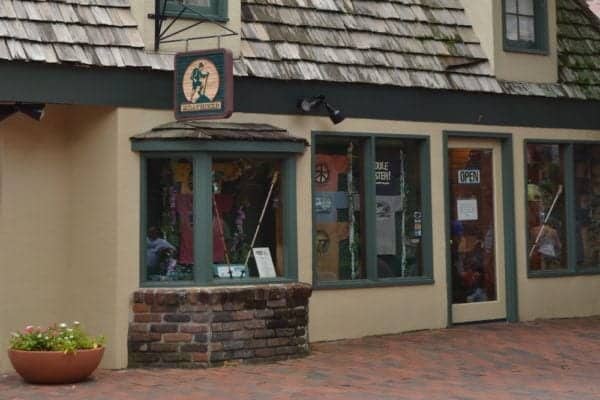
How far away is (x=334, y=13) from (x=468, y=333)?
4185 millimetres

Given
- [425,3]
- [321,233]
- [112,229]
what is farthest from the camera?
[425,3]

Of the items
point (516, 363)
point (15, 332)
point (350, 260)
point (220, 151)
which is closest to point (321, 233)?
point (350, 260)

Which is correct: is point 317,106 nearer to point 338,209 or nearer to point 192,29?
point 338,209

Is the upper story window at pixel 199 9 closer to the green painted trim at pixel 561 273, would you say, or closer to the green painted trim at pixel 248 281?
the green painted trim at pixel 248 281

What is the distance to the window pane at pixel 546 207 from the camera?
45.8 feet

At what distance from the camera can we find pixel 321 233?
39.9 ft

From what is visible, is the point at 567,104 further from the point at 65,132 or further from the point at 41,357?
the point at 41,357

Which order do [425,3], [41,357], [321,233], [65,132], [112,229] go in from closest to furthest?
[41,357], [112,229], [65,132], [321,233], [425,3]

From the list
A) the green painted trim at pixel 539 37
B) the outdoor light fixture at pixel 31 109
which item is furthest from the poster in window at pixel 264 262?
the green painted trim at pixel 539 37

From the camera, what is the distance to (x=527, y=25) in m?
14.1

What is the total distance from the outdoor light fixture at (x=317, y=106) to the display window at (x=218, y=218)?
0.71m

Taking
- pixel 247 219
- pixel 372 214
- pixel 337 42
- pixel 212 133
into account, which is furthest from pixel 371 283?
pixel 212 133

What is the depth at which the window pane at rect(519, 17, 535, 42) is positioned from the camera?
46.0ft

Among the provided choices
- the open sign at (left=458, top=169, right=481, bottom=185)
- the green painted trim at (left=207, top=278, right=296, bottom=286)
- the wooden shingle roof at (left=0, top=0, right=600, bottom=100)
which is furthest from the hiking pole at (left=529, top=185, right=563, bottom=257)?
the green painted trim at (left=207, top=278, right=296, bottom=286)
